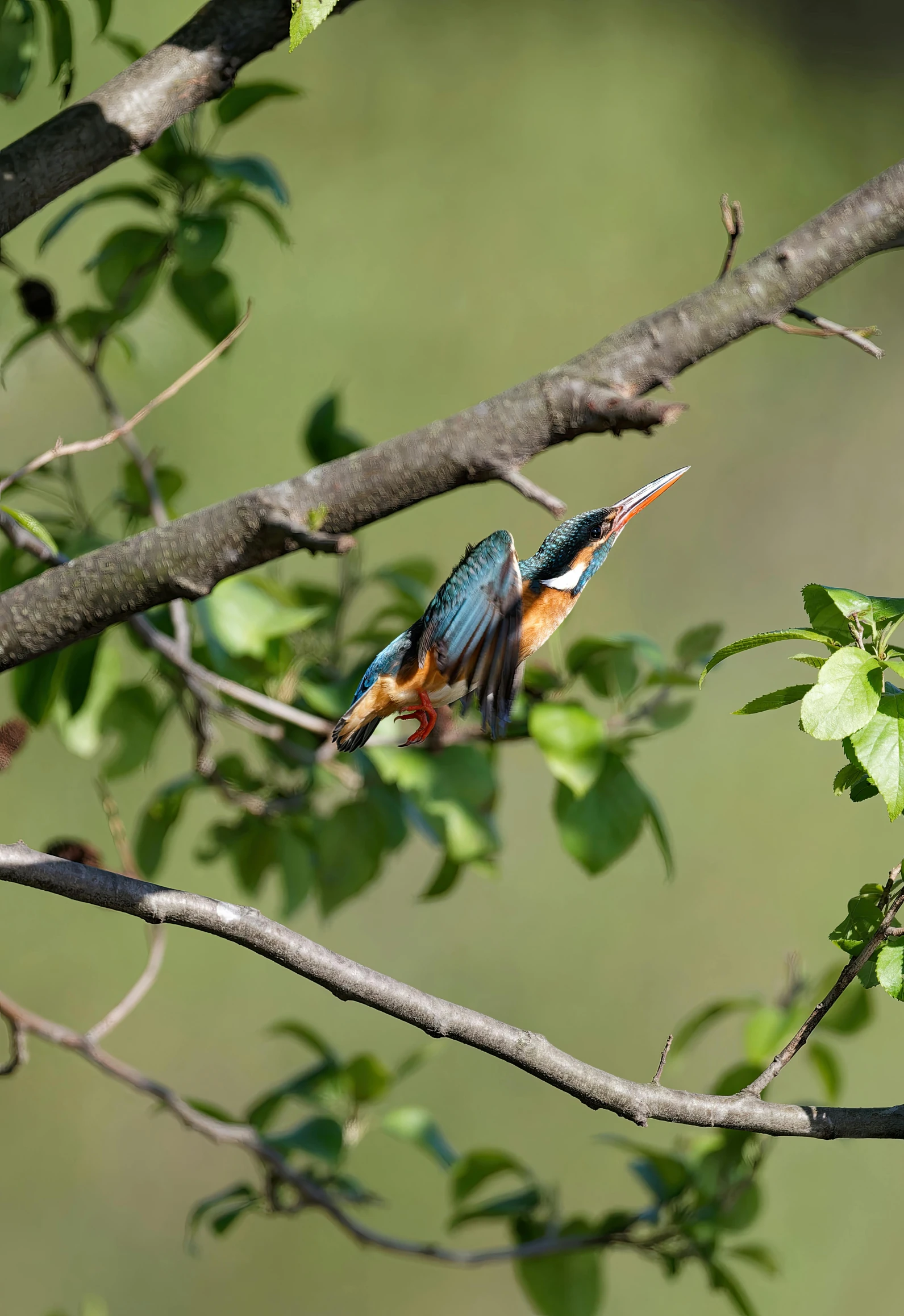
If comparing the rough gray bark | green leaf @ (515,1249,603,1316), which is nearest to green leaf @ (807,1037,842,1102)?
green leaf @ (515,1249,603,1316)

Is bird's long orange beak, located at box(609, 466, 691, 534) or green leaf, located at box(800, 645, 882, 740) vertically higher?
bird's long orange beak, located at box(609, 466, 691, 534)

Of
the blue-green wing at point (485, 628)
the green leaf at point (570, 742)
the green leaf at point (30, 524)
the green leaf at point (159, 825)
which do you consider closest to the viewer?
the blue-green wing at point (485, 628)

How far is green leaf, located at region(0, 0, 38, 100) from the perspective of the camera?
0.47 metres

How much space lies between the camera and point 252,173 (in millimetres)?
537

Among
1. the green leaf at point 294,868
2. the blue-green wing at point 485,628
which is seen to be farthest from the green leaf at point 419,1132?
the blue-green wing at point 485,628

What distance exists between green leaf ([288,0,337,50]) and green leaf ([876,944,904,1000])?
277 mm

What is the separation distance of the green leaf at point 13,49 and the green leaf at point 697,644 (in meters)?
0.37

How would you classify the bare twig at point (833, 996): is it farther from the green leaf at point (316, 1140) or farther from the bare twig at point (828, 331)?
the green leaf at point (316, 1140)

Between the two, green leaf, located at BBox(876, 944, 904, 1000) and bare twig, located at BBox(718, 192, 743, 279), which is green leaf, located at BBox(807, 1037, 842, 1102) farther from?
bare twig, located at BBox(718, 192, 743, 279)

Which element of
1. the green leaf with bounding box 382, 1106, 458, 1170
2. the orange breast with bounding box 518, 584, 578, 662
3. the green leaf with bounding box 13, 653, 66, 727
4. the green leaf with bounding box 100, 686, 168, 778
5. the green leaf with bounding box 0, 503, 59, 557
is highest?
the green leaf with bounding box 100, 686, 168, 778

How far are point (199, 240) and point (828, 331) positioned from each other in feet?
1.19

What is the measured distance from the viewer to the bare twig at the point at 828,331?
0.28 m

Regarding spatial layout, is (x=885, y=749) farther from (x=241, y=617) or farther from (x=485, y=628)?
(x=241, y=617)

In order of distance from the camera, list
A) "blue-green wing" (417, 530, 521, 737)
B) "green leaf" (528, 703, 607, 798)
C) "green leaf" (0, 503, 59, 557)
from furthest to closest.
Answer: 1. "green leaf" (528, 703, 607, 798)
2. "green leaf" (0, 503, 59, 557)
3. "blue-green wing" (417, 530, 521, 737)
